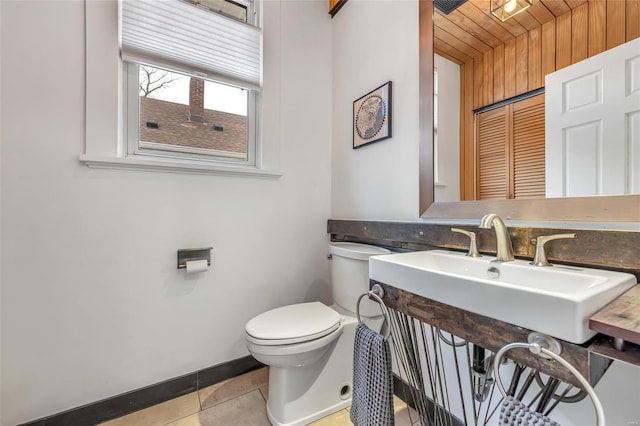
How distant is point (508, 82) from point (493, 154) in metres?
0.26

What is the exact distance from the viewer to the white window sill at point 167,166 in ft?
3.94

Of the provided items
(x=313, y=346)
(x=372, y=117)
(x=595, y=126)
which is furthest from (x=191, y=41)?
(x=595, y=126)

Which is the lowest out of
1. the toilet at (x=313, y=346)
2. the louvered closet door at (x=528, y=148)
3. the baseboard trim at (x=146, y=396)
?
the baseboard trim at (x=146, y=396)

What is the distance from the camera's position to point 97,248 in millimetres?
1221

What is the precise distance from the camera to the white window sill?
120 cm

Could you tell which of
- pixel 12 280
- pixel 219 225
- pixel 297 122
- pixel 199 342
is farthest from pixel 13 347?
pixel 297 122

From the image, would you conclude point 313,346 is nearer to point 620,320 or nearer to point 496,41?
point 620,320

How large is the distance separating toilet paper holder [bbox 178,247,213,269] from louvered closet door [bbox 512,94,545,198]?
1423mm

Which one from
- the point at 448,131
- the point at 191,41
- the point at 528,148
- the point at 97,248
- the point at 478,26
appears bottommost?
the point at 97,248

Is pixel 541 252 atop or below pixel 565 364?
atop

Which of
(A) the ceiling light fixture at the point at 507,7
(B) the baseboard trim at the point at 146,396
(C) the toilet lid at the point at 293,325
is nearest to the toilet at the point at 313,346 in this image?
(C) the toilet lid at the point at 293,325

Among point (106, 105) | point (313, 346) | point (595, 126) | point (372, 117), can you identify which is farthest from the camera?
point (372, 117)

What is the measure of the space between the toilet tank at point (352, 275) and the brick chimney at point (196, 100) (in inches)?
42.5

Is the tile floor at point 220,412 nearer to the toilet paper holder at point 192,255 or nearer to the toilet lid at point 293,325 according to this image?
the toilet lid at point 293,325
